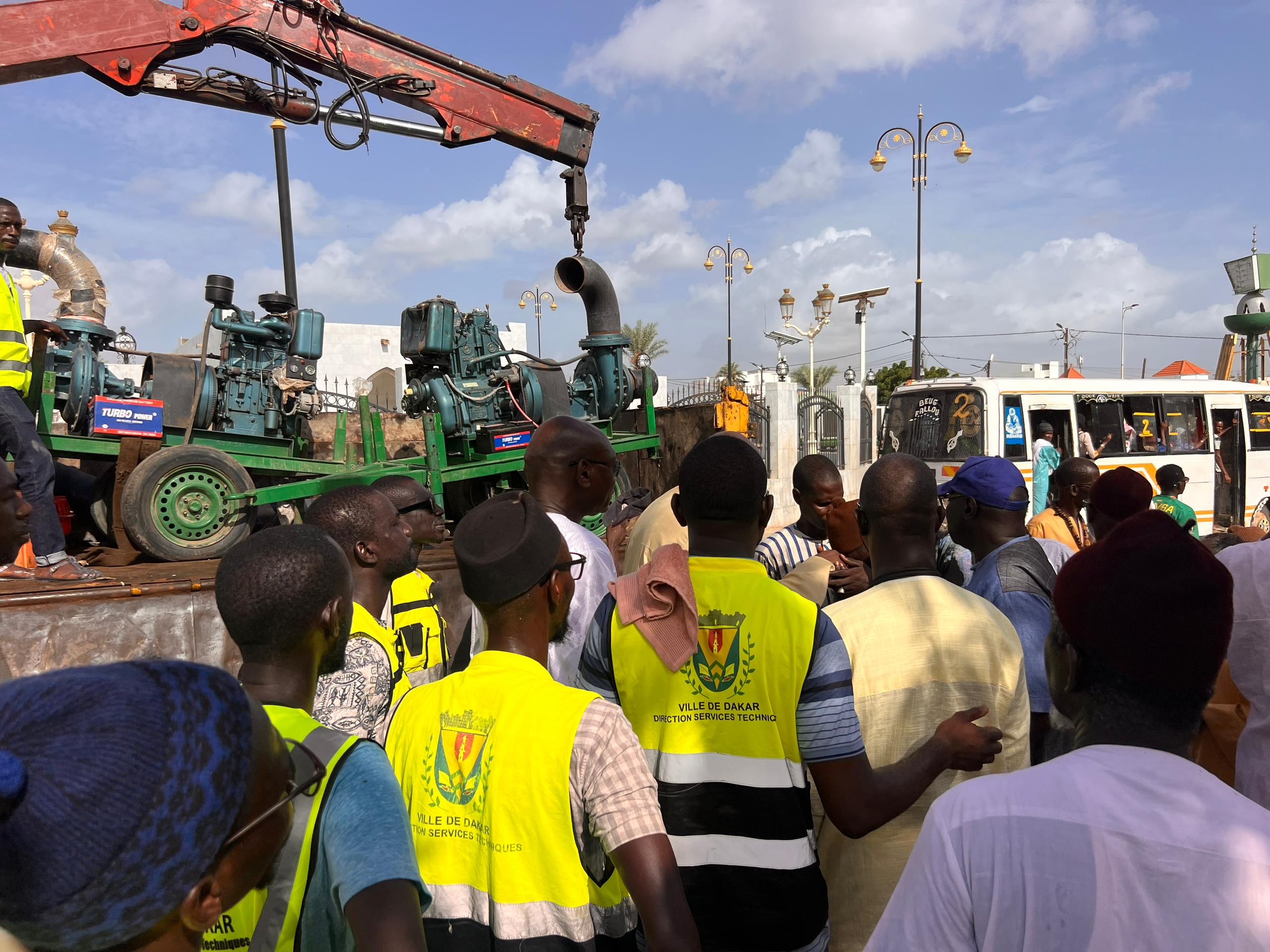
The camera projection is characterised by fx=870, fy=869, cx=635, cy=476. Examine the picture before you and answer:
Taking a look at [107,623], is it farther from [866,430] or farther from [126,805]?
[866,430]

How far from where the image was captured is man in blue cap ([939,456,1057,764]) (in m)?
2.64

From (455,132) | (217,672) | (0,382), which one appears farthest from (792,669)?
(455,132)

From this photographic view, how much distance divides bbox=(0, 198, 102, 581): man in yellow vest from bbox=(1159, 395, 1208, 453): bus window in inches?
Result: 547

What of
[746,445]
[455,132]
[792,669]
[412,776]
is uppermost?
[455,132]

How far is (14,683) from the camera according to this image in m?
0.85

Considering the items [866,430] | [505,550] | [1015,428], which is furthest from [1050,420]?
[505,550]

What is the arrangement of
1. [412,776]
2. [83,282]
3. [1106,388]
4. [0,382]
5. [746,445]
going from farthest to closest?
[1106,388], [83,282], [0,382], [746,445], [412,776]

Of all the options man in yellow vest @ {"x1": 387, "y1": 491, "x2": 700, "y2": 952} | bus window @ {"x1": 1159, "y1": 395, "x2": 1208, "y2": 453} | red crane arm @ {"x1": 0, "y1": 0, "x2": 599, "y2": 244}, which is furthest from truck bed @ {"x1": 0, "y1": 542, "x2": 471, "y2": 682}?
bus window @ {"x1": 1159, "y1": 395, "x2": 1208, "y2": 453}

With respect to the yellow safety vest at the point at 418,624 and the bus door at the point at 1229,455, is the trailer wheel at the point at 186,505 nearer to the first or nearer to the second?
the yellow safety vest at the point at 418,624

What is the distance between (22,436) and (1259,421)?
16093 mm

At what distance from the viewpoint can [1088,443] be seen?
12406 millimetres

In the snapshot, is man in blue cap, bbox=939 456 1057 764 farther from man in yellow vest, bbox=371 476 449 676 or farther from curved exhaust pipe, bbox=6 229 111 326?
curved exhaust pipe, bbox=6 229 111 326

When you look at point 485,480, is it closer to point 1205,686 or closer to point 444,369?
point 444,369

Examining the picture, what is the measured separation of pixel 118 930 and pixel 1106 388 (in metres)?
14.1
